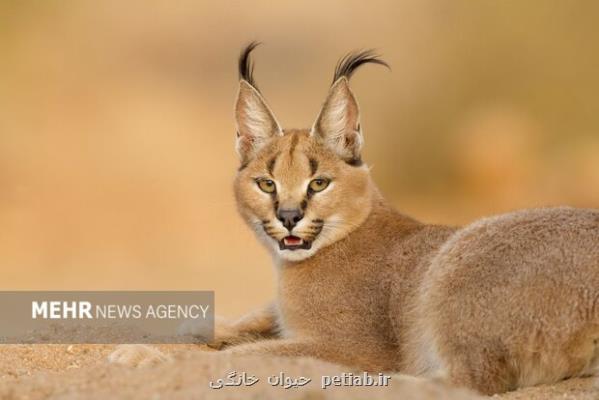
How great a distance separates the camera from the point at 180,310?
9625 millimetres

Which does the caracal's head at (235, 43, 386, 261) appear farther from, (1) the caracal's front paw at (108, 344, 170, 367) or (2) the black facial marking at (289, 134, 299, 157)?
(1) the caracal's front paw at (108, 344, 170, 367)

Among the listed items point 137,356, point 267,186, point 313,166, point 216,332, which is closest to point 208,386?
point 137,356

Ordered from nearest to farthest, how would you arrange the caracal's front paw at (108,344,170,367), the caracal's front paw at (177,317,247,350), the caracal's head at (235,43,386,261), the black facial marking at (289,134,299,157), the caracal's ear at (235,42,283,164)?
the caracal's front paw at (108,344,170,367)
the caracal's head at (235,43,386,261)
the black facial marking at (289,134,299,157)
the caracal's ear at (235,42,283,164)
the caracal's front paw at (177,317,247,350)

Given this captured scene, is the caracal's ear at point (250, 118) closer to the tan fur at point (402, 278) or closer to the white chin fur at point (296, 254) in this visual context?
the tan fur at point (402, 278)

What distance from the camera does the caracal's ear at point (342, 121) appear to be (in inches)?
329

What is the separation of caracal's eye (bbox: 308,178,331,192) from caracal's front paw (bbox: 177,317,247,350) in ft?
4.83

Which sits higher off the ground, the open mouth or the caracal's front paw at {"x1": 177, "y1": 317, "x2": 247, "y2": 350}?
the open mouth

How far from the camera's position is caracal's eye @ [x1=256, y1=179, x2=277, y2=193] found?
8195 mm

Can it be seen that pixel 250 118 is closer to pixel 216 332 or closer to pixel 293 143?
pixel 293 143

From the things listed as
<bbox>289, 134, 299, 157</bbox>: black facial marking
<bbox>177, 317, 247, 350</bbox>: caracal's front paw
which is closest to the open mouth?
<bbox>289, 134, 299, 157</bbox>: black facial marking

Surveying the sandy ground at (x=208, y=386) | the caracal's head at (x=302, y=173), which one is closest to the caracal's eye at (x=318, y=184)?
the caracal's head at (x=302, y=173)

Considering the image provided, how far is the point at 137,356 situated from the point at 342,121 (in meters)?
2.21

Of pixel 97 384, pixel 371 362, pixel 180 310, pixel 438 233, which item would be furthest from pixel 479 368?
pixel 180 310

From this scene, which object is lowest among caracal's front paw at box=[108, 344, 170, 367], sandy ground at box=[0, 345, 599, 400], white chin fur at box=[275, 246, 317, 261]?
sandy ground at box=[0, 345, 599, 400]
